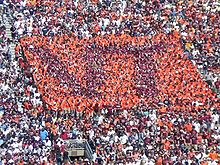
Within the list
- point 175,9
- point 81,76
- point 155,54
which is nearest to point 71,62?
point 81,76

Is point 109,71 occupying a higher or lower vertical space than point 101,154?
higher

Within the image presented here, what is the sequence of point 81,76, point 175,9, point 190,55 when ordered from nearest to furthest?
point 81,76 → point 190,55 → point 175,9

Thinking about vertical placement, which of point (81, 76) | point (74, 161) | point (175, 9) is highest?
point (175, 9)

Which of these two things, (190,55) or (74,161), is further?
(190,55)

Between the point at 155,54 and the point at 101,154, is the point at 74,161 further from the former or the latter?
the point at 155,54

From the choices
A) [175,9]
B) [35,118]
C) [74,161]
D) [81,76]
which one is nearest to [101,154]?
[74,161]

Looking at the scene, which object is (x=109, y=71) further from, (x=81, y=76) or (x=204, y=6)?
(x=204, y=6)

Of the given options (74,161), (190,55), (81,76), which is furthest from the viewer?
(190,55)
